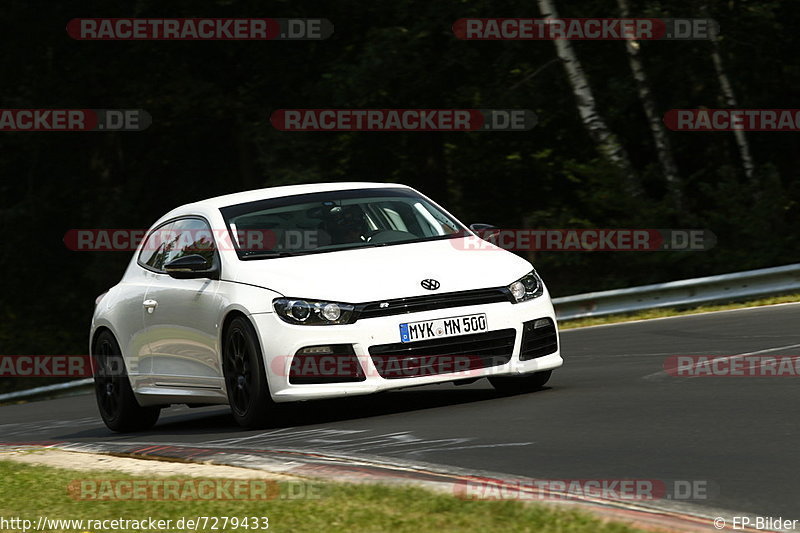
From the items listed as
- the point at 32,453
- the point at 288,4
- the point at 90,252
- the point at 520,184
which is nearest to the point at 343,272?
the point at 32,453

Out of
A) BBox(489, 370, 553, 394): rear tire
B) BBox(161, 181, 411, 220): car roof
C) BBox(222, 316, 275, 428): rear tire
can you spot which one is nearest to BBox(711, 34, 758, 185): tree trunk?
BBox(161, 181, 411, 220): car roof

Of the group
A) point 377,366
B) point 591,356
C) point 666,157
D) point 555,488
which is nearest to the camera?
point 555,488

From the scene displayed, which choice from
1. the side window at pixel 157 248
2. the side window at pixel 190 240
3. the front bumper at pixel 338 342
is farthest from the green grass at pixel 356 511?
the side window at pixel 157 248

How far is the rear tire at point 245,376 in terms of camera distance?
32.3 ft

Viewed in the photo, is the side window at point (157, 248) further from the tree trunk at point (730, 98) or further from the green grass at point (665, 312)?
the tree trunk at point (730, 98)

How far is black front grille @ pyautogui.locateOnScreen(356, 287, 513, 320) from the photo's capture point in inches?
383

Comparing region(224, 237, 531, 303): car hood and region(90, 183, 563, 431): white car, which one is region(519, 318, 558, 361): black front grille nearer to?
region(90, 183, 563, 431): white car

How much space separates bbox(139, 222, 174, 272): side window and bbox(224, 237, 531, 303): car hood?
1568 mm

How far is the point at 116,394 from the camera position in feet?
39.3

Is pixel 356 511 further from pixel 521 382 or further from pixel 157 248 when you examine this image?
pixel 157 248

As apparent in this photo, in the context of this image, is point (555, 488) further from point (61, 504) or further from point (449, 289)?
point (449, 289)

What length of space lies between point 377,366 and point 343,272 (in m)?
0.67

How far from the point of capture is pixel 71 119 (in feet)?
122

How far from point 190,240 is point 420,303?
2433 millimetres
